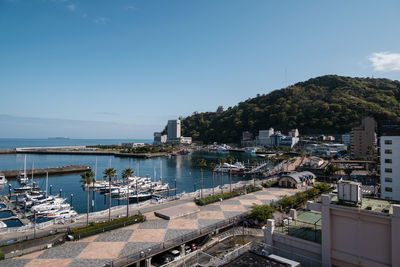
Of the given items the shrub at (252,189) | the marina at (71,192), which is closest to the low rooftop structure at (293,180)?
the shrub at (252,189)

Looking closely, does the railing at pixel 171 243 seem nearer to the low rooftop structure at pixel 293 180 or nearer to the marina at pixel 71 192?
the marina at pixel 71 192

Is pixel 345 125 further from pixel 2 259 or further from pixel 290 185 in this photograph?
pixel 2 259

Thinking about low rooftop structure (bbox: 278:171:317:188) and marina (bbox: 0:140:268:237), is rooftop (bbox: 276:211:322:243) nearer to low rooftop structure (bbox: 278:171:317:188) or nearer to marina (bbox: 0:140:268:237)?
marina (bbox: 0:140:268:237)

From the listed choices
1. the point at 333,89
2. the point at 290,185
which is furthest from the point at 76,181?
the point at 333,89

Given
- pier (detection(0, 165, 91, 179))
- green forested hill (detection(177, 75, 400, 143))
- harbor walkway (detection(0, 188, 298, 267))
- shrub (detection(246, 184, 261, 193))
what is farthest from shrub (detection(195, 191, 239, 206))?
green forested hill (detection(177, 75, 400, 143))

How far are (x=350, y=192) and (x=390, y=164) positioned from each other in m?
32.3

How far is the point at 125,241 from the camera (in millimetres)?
22984

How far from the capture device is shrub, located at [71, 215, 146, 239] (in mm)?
23683

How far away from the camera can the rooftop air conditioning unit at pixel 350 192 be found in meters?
13.1

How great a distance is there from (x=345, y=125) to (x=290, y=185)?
12823 cm

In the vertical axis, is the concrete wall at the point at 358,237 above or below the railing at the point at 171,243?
above

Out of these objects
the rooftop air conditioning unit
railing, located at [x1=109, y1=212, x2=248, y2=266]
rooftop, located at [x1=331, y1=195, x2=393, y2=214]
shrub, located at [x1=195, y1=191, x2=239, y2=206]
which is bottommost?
railing, located at [x1=109, y1=212, x2=248, y2=266]

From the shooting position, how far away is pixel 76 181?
227ft

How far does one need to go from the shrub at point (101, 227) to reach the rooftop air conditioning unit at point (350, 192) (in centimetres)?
2125
